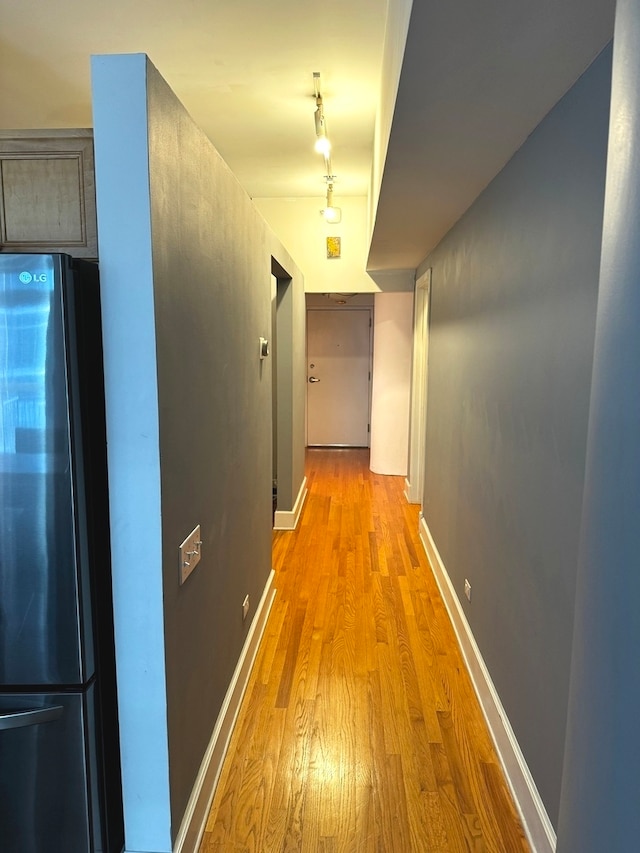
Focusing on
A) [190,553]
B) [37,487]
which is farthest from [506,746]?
[37,487]

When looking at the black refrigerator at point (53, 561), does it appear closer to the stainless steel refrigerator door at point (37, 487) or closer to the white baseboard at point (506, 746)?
the stainless steel refrigerator door at point (37, 487)

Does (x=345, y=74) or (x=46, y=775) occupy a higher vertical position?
(x=345, y=74)

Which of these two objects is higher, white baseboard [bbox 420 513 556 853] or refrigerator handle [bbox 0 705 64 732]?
refrigerator handle [bbox 0 705 64 732]

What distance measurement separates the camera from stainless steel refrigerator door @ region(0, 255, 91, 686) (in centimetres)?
114

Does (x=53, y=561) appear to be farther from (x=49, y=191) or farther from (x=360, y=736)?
(x=360, y=736)

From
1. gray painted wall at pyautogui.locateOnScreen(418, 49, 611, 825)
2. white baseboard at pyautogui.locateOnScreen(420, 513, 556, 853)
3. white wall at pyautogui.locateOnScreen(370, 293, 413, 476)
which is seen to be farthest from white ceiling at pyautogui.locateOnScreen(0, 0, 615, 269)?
white baseboard at pyautogui.locateOnScreen(420, 513, 556, 853)

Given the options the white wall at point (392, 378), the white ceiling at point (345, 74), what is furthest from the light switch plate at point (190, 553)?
the white wall at point (392, 378)

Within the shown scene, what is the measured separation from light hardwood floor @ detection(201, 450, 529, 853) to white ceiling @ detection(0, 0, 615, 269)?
2136mm

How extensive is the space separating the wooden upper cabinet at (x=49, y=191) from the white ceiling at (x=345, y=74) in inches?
32.4

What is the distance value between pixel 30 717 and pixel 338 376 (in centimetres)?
673

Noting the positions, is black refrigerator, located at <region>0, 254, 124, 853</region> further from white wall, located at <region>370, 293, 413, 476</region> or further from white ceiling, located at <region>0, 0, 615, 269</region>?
white wall, located at <region>370, 293, 413, 476</region>

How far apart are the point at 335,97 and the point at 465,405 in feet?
6.04

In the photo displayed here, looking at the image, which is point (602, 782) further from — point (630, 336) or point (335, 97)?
point (335, 97)

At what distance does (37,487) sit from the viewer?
118 centimetres
